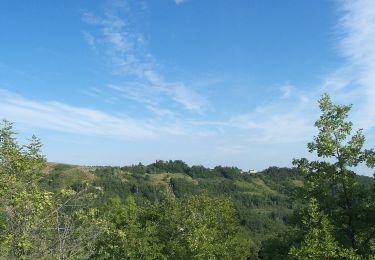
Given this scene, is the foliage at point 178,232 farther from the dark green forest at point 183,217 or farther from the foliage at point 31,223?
the foliage at point 31,223

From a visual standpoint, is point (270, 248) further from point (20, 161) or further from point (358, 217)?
point (20, 161)

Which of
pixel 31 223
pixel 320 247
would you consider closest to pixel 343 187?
pixel 320 247

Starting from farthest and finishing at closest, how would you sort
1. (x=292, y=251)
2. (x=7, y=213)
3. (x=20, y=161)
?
(x=292, y=251), (x=20, y=161), (x=7, y=213)

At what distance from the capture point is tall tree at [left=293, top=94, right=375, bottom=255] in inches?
900

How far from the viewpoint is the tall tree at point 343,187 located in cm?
2286

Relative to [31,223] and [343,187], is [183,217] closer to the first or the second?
[343,187]

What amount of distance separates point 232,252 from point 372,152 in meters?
25.6

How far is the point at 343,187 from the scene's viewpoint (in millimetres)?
23656

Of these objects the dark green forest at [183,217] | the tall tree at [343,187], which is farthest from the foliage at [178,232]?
the tall tree at [343,187]

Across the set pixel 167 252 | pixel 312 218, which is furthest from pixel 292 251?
pixel 167 252

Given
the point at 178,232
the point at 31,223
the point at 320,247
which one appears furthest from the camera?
the point at 178,232

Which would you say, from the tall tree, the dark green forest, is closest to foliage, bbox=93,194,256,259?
the dark green forest

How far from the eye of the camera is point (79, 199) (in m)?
16.1

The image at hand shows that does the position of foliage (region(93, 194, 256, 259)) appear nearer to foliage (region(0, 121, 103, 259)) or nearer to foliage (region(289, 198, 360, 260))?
foliage (region(289, 198, 360, 260))
